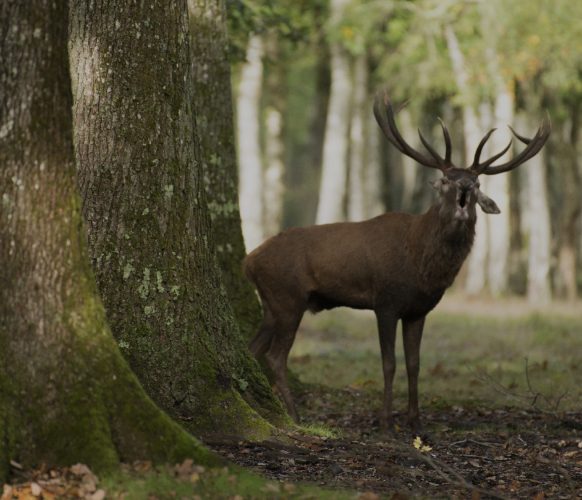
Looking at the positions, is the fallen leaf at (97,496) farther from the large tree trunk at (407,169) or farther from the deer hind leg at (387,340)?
the large tree trunk at (407,169)

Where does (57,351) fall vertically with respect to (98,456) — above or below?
above

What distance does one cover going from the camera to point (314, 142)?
37.8 metres

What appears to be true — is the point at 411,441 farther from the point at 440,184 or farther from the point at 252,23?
the point at 252,23

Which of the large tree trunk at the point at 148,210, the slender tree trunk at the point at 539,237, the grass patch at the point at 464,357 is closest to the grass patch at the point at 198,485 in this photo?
the large tree trunk at the point at 148,210

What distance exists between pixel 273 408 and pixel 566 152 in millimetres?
21337

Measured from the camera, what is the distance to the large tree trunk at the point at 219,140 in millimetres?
10672

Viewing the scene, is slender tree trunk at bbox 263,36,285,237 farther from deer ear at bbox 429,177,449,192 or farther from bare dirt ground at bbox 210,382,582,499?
bare dirt ground at bbox 210,382,582,499

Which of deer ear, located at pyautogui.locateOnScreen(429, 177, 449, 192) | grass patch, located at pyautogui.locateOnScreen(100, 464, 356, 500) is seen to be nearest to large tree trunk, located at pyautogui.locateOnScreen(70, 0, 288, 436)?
grass patch, located at pyautogui.locateOnScreen(100, 464, 356, 500)

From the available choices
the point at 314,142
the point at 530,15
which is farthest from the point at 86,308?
the point at 314,142

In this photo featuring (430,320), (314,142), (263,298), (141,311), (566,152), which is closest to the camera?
(141,311)

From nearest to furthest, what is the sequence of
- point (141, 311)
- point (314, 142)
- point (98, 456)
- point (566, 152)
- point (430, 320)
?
point (98, 456), point (141, 311), point (430, 320), point (566, 152), point (314, 142)

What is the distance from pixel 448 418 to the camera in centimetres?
1028

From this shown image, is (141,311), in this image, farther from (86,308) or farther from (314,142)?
(314,142)

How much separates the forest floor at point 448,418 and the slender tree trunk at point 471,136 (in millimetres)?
6747
